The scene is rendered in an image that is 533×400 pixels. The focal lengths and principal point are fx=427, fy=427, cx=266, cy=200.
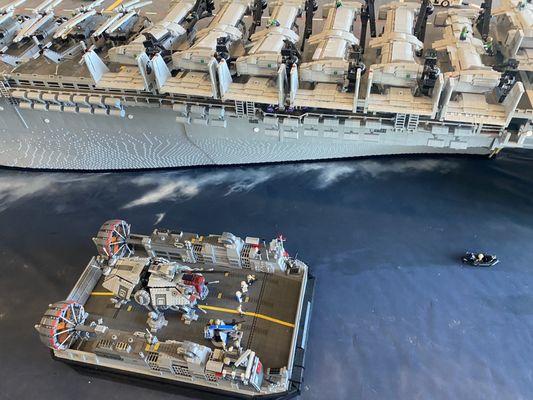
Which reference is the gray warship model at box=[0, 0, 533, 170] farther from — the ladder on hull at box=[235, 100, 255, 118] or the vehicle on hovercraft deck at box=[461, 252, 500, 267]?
the vehicle on hovercraft deck at box=[461, 252, 500, 267]

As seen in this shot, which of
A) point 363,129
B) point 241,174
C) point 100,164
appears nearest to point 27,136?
point 100,164

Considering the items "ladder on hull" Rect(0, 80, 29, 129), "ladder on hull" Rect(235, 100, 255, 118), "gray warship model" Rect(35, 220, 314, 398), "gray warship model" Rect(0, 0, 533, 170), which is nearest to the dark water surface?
"gray warship model" Rect(35, 220, 314, 398)

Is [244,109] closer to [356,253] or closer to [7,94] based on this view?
[356,253]

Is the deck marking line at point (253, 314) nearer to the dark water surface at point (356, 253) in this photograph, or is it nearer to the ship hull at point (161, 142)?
the dark water surface at point (356, 253)

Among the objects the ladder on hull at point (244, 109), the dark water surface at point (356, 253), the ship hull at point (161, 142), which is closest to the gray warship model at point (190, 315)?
the dark water surface at point (356, 253)

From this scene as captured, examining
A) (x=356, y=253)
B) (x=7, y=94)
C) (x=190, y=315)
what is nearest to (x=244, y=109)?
(x=356, y=253)

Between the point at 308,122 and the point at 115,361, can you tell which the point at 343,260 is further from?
the point at 115,361
